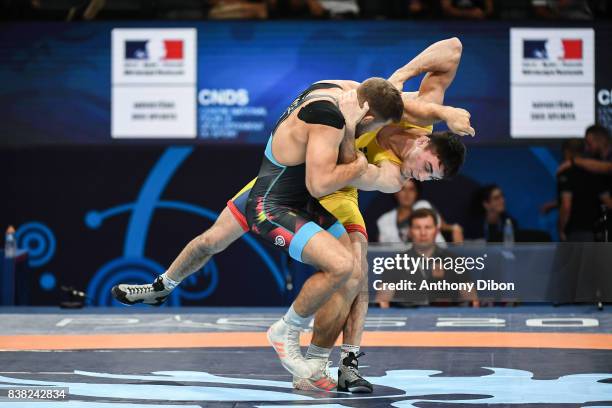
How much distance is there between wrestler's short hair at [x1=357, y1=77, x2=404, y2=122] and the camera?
18.2ft

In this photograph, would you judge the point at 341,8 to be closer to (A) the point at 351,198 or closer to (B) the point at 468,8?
(B) the point at 468,8

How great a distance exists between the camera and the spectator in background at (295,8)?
1011 centimetres

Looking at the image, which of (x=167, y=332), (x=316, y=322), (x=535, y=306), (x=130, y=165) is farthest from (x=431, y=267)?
(x=130, y=165)

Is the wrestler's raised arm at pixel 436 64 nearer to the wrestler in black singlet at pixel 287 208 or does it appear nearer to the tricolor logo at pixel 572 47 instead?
the wrestler in black singlet at pixel 287 208

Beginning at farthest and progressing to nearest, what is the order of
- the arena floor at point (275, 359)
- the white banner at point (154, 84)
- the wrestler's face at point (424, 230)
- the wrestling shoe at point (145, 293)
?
the white banner at point (154, 84), the wrestler's face at point (424, 230), the wrestling shoe at point (145, 293), the arena floor at point (275, 359)

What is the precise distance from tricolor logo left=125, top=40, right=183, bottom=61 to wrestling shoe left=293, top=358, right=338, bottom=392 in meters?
4.69

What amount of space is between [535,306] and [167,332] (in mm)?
2899

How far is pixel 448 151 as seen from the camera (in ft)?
18.6

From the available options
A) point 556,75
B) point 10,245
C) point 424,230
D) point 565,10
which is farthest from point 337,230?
point 565,10

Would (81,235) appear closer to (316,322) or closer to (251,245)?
(251,245)

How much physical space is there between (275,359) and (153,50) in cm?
394

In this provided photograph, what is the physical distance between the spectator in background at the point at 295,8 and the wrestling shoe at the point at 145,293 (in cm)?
413

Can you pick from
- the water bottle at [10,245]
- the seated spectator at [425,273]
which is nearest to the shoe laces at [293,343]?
the seated spectator at [425,273]

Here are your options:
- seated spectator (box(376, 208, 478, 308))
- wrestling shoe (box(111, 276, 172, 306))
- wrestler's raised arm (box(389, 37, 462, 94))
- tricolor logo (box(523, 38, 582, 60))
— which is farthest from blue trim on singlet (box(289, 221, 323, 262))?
tricolor logo (box(523, 38, 582, 60))
